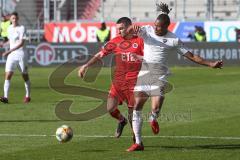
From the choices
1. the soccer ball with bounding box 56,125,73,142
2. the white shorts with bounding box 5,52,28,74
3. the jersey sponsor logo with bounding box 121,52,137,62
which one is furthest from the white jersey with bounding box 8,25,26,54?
the soccer ball with bounding box 56,125,73,142

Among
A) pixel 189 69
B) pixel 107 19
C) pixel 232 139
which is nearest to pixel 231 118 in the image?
pixel 232 139

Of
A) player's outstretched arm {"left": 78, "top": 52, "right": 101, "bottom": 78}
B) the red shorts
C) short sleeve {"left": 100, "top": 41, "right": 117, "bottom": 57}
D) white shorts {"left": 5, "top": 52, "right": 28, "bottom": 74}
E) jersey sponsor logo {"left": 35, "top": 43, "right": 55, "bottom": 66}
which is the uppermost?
short sleeve {"left": 100, "top": 41, "right": 117, "bottom": 57}

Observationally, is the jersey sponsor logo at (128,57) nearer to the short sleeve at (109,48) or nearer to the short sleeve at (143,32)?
the short sleeve at (109,48)

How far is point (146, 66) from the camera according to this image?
13133 millimetres

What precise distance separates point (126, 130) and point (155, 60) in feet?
8.50

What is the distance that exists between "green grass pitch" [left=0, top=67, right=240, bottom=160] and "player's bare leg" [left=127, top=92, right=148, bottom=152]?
0.55 feet

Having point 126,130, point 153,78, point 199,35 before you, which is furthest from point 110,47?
point 199,35

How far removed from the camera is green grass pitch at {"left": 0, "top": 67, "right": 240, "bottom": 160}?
11.8m

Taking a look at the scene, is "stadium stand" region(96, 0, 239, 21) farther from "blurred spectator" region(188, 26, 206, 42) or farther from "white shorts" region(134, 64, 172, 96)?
"white shorts" region(134, 64, 172, 96)

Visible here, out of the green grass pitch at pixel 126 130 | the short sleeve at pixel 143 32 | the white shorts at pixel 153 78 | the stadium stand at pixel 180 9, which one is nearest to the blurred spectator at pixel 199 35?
the stadium stand at pixel 180 9

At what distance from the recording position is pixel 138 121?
40.2 feet

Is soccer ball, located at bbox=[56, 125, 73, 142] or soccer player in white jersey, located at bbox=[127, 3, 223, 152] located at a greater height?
soccer player in white jersey, located at bbox=[127, 3, 223, 152]

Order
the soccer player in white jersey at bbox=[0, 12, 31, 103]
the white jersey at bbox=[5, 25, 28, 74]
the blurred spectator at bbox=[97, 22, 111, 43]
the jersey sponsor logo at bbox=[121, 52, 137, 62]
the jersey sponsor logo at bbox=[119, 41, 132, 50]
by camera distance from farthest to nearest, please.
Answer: the blurred spectator at bbox=[97, 22, 111, 43] → the white jersey at bbox=[5, 25, 28, 74] → the soccer player in white jersey at bbox=[0, 12, 31, 103] → the jersey sponsor logo at bbox=[121, 52, 137, 62] → the jersey sponsor logo at bbox=[119, 41, 132, 50]

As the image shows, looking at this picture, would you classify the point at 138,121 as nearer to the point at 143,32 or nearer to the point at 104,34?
the point at 143,32
